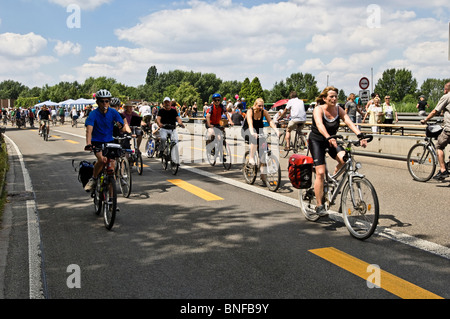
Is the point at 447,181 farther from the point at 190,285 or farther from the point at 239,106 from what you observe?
the point at 239,106

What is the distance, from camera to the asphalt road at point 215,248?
13.2 feet

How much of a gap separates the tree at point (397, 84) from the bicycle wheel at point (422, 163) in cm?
11720

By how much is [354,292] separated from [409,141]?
10921 millimetres

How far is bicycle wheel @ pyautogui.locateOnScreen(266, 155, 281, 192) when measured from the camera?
28.0 feet

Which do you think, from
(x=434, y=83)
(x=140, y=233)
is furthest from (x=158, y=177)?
(x=434, y=83)

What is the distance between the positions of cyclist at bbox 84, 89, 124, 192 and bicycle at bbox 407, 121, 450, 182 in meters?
6.47

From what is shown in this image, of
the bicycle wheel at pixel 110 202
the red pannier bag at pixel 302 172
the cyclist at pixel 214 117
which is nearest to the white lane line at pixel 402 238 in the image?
the red pannier bag at pixel 302 172

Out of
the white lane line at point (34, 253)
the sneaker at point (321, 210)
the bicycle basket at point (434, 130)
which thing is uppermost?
the bicycle basket at point (434, 130)

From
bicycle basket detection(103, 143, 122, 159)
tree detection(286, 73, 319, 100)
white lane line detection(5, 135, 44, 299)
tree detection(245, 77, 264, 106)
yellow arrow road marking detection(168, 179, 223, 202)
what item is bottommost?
white lane line detection(5, 135, 44, 299)

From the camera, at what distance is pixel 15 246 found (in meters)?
5.41

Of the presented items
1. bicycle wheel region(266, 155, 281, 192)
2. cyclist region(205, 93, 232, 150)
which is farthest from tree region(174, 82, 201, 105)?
bicycle wheel region(266, 155, 281, 192)

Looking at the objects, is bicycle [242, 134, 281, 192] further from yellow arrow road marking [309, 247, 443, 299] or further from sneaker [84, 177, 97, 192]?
yellow arrow road marking [309, 247, 443, 299]

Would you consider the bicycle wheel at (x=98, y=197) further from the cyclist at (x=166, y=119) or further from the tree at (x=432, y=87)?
the tree at (x=432, y=87)

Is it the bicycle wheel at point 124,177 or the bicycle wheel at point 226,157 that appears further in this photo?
the bicycle wheel at point 226,157
